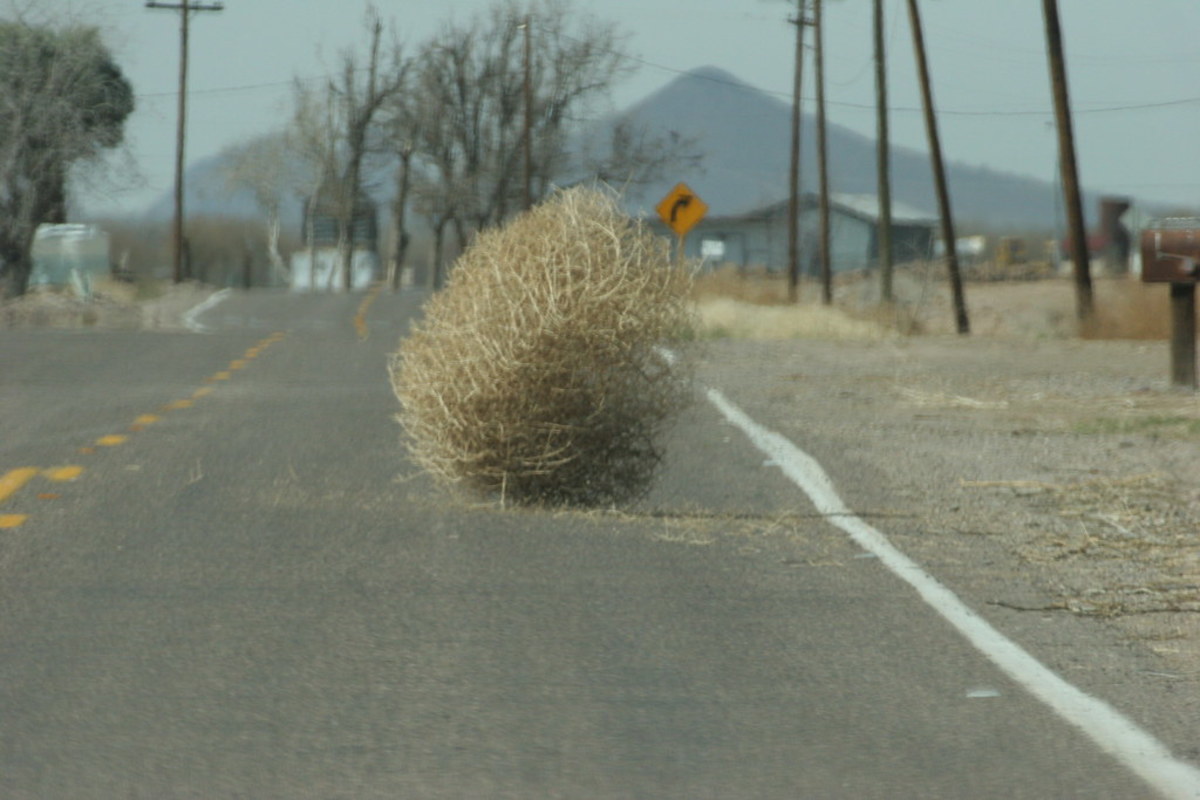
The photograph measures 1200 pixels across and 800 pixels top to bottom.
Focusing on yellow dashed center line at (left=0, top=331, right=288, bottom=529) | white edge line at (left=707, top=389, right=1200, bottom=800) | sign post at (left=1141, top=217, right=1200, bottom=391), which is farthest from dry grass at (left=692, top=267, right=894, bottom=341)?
white edge line at (left=707, top=389, right=1200, bottom=800)

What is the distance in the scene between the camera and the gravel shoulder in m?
6.25

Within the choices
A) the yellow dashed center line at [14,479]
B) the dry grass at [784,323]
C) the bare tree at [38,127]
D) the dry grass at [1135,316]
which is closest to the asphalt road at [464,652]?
the yellow dashed center line at [14,479]

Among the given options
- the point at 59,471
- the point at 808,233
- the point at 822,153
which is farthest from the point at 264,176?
the point at 59,471

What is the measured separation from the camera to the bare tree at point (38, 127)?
4681 centimetres

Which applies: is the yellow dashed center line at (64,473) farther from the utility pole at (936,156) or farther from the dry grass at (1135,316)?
the utility pole at (936,156)

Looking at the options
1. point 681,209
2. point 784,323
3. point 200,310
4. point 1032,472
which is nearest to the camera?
point 1032,472

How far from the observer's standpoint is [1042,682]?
5625 millimetres

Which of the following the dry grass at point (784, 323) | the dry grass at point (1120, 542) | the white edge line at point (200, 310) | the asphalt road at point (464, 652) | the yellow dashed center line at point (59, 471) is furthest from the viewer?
the white edge line at point (200, 310)

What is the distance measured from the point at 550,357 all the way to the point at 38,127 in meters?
41.3

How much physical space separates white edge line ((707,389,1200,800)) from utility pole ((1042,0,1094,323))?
18.6 meters

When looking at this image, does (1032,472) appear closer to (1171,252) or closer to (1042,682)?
(1042,682)

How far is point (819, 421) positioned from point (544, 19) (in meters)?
62.4

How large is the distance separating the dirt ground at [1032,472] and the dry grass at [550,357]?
0.55m

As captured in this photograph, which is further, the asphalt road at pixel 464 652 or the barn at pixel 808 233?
the barn at pixel 808 233
